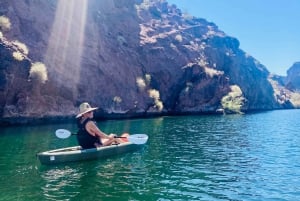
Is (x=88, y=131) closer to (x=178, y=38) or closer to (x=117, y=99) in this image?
(x=117, y=99)

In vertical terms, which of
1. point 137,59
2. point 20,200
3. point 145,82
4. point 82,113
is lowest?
point 20,200

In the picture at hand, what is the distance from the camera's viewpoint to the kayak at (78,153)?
21744 mm

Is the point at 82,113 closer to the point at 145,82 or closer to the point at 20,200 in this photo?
the point at 20,200

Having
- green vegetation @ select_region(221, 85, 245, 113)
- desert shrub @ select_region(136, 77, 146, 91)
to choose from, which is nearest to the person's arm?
desert shrub @ select_region(136, 77, 146, 91)

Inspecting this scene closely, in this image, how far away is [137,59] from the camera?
9331 cm

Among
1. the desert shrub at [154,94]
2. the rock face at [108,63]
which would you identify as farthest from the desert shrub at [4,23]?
the desert shrub at [154,94]

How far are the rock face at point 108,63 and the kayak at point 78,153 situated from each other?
3104cm

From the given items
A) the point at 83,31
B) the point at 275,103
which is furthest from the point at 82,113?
the point at 275,103

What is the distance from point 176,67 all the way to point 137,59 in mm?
16335

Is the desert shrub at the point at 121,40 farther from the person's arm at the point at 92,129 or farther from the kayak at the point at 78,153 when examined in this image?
the person's arm at the point at 92,129

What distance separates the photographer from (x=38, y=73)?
55969 mm

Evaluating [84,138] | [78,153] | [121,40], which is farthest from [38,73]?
[121,40]

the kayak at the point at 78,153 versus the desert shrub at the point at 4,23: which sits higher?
the desert shrub at the point at 4,23

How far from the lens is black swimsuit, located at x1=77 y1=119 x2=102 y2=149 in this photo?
23022mm
